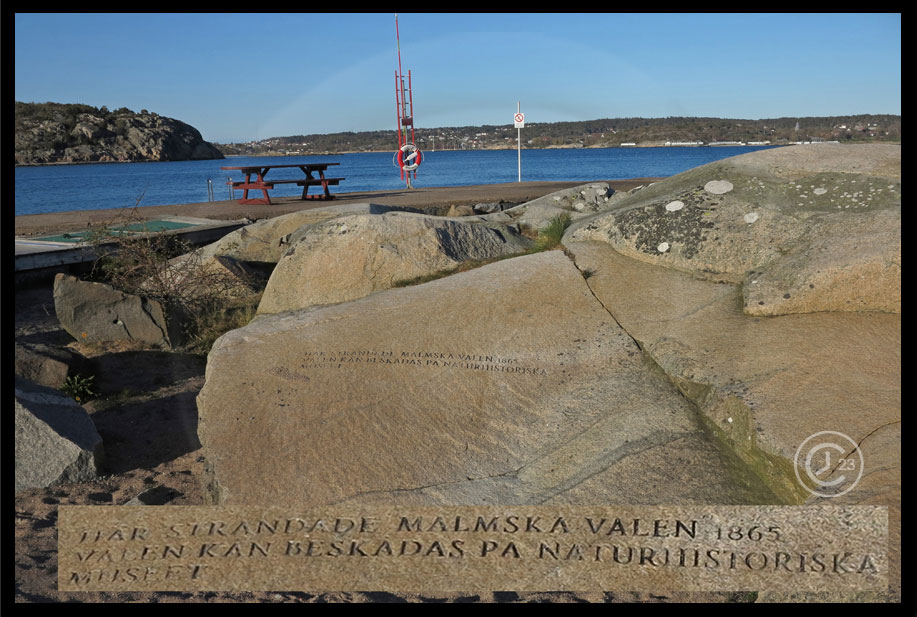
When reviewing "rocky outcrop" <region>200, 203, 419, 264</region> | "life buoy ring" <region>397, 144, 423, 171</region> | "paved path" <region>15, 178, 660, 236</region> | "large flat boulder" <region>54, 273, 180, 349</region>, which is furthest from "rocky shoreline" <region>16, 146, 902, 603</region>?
"life buoy ring" <region>397, 144, 423, 171</region>

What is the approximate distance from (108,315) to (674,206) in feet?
15.6

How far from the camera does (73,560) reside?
8.52ft

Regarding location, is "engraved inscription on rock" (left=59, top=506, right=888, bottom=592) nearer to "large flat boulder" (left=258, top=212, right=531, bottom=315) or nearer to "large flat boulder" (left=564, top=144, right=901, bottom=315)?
"large flat boulder" (left=564, top=144, right=901, bottom=315)

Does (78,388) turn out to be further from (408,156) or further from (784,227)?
(408,156)

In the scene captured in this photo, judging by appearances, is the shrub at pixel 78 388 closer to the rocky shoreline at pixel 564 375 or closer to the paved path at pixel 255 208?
the rocky shoreline at pixel 564 375

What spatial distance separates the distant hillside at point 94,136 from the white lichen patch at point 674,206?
2100 inches

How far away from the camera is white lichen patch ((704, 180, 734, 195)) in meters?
4.80

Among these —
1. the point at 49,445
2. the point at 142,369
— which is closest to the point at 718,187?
the point at 49,445

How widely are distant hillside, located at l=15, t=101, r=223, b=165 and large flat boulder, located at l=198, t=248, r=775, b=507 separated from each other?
174 feet

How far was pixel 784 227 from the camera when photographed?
172 inches

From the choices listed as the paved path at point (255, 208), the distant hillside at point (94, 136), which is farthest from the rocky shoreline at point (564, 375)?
the distant hillside at point (94, 136)
